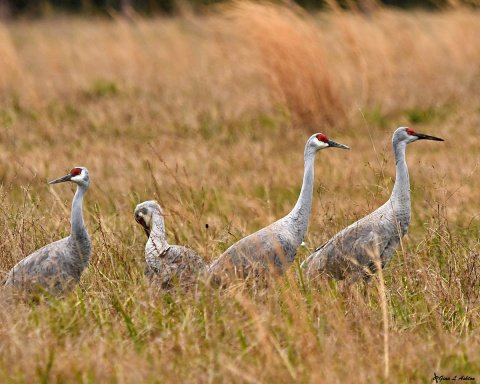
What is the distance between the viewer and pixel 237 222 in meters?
6.66

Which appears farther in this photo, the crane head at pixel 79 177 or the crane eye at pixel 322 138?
the crane eye at pixel 322 138

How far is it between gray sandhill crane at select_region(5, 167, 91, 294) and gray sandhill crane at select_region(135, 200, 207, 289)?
0.32 meters

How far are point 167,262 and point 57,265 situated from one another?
1.74 feet

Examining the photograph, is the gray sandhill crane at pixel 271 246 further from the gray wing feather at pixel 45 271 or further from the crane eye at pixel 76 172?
the crane eye at pixel 76 172

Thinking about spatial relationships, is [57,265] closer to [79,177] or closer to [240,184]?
[79,177]

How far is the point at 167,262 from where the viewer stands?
5293 millimetres

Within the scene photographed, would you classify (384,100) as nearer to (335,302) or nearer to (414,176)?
(414,176)

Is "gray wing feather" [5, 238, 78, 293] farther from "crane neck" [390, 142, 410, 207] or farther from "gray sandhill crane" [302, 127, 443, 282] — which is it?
"crane neck" [390, 142, 410, 207]

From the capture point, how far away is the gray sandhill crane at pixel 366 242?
5438mm

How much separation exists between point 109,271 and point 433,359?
6.37 ft

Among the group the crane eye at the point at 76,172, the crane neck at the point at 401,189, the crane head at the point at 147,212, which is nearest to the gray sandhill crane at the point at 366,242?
the crane neck at the point at 401,189

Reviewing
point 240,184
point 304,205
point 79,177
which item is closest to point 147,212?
point 79,177

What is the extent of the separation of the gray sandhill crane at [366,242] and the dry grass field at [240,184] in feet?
0.40

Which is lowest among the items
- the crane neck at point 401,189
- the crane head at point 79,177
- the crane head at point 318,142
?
the crane neck at point 401,189
